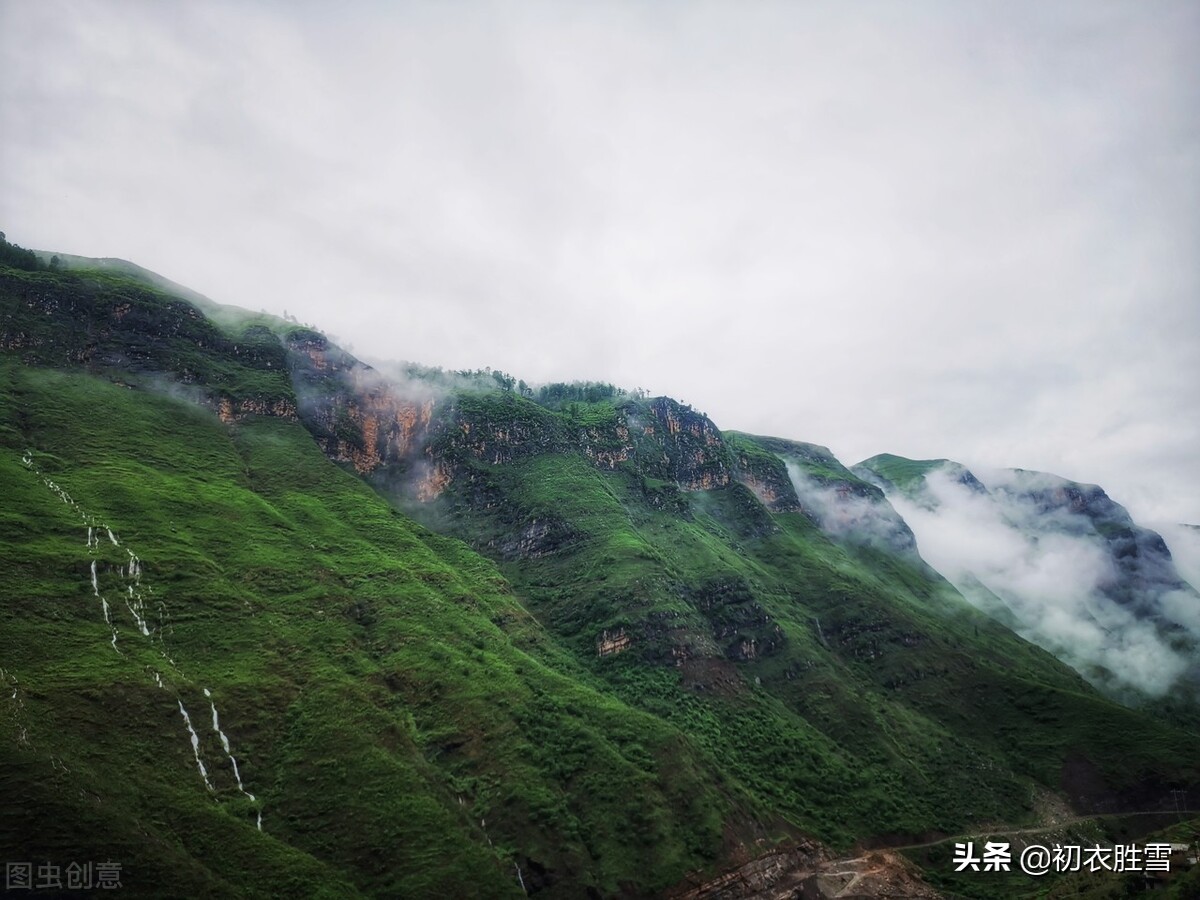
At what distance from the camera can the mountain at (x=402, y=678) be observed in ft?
250

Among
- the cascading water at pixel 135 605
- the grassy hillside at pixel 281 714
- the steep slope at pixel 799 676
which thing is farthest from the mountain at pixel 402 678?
the steep slope at pixel 799 676

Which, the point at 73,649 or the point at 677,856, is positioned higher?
the point at 73,649

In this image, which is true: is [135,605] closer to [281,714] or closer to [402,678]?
[281,714]

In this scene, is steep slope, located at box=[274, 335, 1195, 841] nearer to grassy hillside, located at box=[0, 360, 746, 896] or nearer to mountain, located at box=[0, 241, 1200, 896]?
mountain, located at box=[0, 241, 1200, 896]

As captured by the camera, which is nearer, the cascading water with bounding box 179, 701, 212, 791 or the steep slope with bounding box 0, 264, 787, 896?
the steep slope with bounding box 0, 264, 787, 896

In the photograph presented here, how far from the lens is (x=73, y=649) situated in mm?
83125

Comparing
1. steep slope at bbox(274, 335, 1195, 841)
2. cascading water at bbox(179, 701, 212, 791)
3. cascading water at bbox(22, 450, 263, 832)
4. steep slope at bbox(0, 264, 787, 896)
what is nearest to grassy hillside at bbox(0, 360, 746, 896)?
steep slope at bbox(0, 264, 787, 896)

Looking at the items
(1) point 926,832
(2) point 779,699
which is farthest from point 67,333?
(1) point 926,832

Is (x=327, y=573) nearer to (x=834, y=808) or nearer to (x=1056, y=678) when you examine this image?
(x=834, y=808)

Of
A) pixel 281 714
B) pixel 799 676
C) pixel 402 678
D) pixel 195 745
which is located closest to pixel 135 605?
pixel 195 745

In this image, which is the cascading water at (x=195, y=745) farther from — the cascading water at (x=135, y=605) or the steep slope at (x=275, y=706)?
the steep slope at (x=275, y=706)

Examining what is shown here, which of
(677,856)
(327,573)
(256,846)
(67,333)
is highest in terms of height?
(67,333)

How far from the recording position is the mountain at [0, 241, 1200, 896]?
7606 cm

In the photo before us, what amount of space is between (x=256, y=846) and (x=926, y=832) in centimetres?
11087
